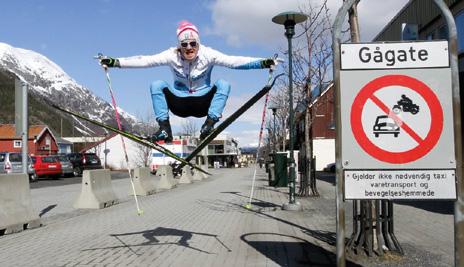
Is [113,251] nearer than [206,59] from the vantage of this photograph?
No

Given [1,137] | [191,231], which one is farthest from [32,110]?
[191,231]

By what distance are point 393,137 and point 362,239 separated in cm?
341

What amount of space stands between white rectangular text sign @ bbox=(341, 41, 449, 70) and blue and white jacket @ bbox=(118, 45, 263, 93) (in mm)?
1032

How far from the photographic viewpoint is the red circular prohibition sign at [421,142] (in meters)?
5.48

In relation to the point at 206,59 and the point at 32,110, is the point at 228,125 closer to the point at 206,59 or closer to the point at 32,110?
the point at 206,59

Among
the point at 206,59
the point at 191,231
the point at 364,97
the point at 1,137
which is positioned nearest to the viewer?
the point at 206,59

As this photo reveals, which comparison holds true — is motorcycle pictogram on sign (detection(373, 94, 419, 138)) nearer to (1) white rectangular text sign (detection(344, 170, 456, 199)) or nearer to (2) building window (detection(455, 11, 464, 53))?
(1) white rectangular text sign (detection(344, 170, 456, 199))

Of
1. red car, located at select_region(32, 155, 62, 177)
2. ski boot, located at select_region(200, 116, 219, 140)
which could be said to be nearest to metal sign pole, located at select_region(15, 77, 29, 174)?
ski boot, located at select_region(200, 116, 219, 140)

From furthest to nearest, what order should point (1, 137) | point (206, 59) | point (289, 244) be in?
point (1, 137), point (289, 244), point (206, 59)

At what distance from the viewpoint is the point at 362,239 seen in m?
8.49

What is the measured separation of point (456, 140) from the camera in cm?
542

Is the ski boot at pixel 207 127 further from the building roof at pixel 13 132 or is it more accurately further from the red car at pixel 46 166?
the building roof at pixel 13 132

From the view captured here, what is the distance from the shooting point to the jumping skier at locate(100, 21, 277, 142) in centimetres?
520

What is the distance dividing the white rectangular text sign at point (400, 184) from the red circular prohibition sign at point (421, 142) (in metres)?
0.16
